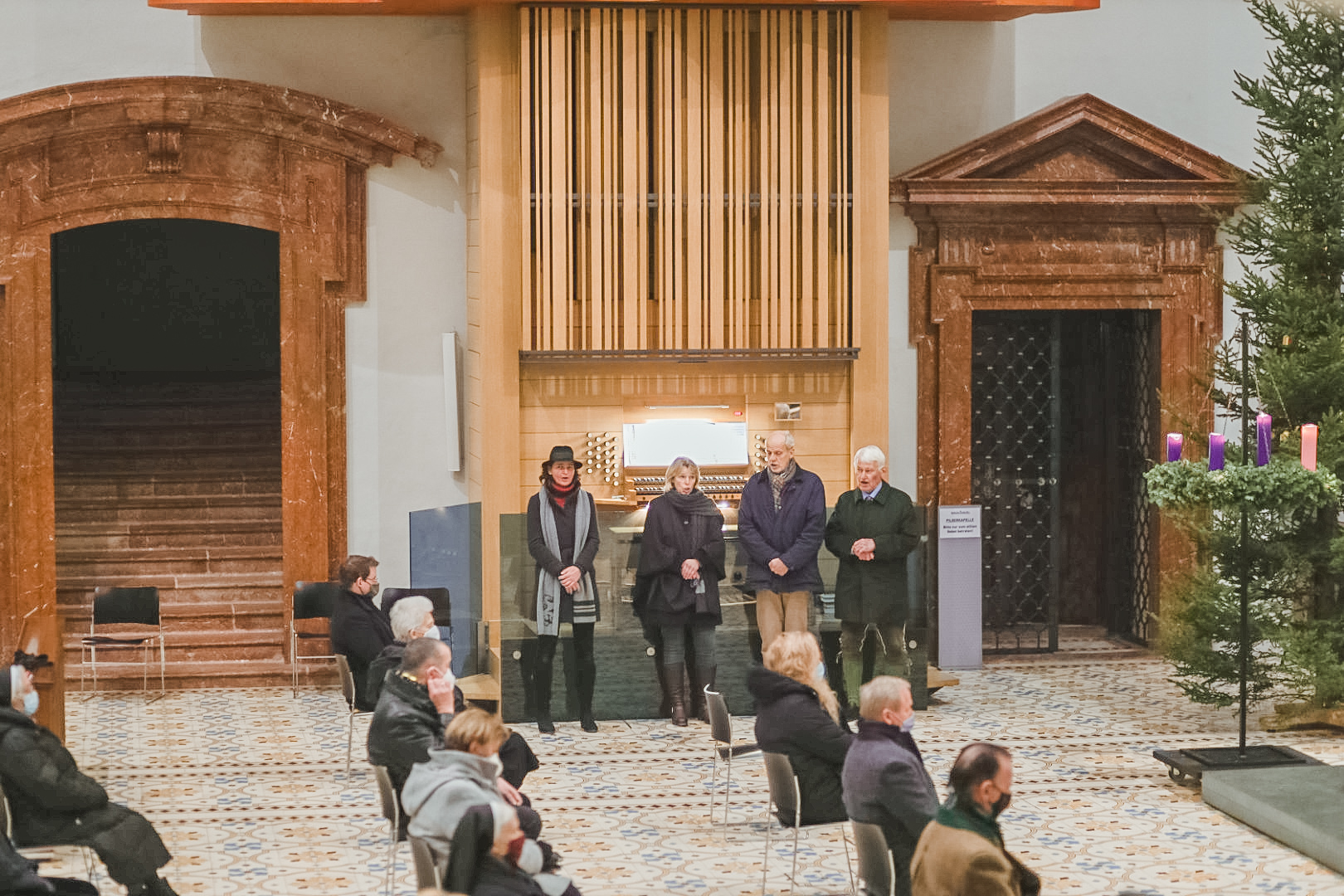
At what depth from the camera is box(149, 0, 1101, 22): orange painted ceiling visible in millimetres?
10742

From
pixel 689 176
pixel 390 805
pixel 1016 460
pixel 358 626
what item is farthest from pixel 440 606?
pixel 1016 460

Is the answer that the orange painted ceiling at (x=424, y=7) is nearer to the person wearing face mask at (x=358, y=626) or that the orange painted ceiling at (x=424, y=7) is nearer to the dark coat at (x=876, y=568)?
the dark coat at (x=876, y=568)

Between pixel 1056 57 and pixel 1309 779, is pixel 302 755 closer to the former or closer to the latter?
pixel 1309 779

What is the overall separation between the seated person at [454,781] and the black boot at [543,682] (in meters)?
4.18

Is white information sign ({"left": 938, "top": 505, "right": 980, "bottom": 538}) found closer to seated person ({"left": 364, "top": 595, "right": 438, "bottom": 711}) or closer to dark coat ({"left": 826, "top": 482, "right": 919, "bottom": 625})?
dark coat ({"left": 826, "top": 482, "right": 919, "bottom": 625})

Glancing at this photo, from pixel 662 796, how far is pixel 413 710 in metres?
2.25

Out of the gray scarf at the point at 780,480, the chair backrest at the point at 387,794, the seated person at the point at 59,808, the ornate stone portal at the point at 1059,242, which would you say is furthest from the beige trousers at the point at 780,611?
the seated person at the point at 59,808

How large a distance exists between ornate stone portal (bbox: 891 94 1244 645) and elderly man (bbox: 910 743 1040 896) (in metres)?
6.56

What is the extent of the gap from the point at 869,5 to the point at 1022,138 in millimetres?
1413

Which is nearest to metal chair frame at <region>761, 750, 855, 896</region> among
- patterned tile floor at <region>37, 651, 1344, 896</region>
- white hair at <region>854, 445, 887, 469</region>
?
patterned tile floor at <region>37, 651, 1344, 896</region>

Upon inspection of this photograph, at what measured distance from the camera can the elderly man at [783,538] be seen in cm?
1011

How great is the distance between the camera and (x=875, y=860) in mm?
5840

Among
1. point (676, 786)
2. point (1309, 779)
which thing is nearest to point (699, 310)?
point (676, 786)

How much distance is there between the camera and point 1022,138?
38.4ft
